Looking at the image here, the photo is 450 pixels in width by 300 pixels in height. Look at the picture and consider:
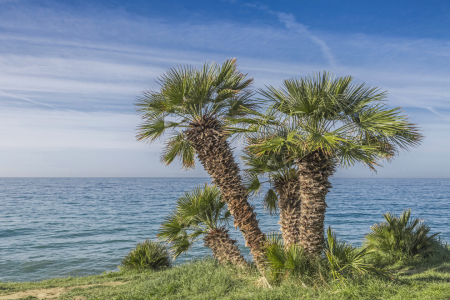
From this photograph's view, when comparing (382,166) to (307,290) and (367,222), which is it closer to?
(307,290)

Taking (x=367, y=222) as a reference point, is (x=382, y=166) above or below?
above

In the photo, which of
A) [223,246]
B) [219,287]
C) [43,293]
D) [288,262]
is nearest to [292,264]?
[288,262]

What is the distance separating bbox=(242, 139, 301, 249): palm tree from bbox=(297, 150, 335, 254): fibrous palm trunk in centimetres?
84

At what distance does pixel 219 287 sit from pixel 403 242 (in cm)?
701

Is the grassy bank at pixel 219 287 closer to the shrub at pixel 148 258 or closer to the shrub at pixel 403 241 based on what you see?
the shrub at pixel 148 258

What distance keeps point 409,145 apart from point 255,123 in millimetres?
3569

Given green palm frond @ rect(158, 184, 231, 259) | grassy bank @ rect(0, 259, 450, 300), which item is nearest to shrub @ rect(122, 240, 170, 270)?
grassy bank @ rect(0, 259, 450, 300)

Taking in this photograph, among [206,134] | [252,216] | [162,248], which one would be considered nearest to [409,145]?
[252,216]

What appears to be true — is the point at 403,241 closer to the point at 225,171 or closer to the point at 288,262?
the point at 288,262

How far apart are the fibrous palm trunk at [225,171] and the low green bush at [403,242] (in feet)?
15.6

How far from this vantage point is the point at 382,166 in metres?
6.89

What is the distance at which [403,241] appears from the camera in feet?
35.1

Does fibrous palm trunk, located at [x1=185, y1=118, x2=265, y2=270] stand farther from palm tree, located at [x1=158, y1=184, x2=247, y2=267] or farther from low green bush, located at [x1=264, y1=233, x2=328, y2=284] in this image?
low green bush, located at [x1=264, y1=233, x2=328, y2=284]

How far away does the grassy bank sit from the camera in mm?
6328
